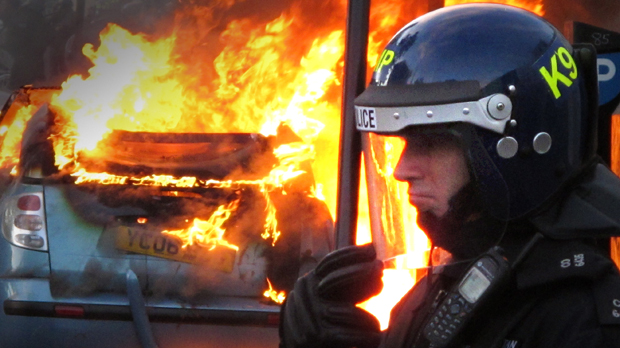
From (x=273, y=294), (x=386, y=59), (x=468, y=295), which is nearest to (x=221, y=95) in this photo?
(x=273, y=294)

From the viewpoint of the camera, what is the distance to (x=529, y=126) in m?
1.52

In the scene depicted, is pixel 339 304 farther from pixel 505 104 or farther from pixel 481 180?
pixel 505 104

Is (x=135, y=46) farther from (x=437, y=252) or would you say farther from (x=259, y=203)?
(x=437, y=252)

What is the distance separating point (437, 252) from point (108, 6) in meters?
8.51

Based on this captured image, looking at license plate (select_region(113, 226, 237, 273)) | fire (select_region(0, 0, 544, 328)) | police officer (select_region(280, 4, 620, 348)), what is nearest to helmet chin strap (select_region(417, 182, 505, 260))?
police officer (select_region(280, 4, 620, 348))

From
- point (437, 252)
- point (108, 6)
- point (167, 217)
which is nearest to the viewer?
point (437, 252)

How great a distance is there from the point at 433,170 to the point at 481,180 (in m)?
0.10

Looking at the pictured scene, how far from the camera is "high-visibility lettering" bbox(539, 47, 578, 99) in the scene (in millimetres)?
1528

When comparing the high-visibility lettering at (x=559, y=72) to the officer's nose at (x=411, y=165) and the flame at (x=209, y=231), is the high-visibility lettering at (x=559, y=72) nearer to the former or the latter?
the officer's nose at (x=411, y=165)

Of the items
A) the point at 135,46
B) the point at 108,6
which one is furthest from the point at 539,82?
the point at 108,6

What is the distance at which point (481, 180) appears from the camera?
59.3 inches

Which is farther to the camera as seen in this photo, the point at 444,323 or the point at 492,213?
the point at 492,213

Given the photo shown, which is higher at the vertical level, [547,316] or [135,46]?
[135,46]

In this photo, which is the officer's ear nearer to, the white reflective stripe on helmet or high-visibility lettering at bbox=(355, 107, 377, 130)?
the white reflective stripe on helmet
